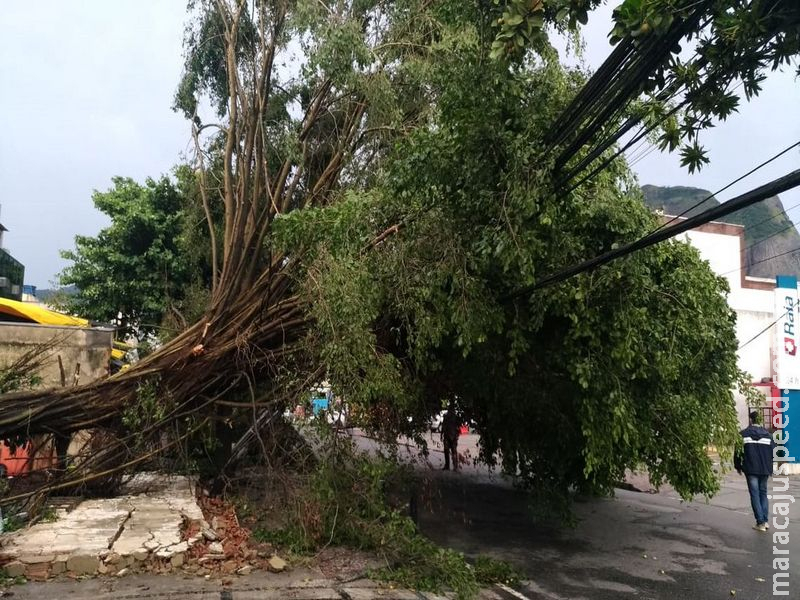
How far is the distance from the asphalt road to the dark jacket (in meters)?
0.98

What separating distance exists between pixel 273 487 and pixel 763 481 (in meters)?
7.02

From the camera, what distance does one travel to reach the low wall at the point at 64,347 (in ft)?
33.0

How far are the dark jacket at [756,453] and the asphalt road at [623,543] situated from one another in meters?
0.98

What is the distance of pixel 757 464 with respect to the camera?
30.2 feet

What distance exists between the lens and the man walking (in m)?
9.23

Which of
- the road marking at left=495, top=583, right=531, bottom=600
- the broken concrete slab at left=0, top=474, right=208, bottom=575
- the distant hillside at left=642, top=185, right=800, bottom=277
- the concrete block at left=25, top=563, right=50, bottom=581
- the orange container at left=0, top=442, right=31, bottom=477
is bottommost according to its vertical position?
the road marking at left=495, top=583, right=531, bottom=600

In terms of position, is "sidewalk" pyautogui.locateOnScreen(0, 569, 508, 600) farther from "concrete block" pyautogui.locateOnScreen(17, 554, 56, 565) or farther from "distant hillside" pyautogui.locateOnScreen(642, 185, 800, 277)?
"distant hillside" pyautogui.locateOnScreen(642, 185, 800, 277)

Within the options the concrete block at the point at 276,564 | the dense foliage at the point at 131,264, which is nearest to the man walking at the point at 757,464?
the concrete block at the point at 276,564

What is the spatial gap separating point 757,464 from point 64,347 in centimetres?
1064

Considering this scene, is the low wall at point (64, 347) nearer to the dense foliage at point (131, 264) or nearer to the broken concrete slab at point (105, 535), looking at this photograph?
the broken concrete slab at point (105, 535)

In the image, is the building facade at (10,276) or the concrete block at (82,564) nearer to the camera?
the concrete block at (82,564)

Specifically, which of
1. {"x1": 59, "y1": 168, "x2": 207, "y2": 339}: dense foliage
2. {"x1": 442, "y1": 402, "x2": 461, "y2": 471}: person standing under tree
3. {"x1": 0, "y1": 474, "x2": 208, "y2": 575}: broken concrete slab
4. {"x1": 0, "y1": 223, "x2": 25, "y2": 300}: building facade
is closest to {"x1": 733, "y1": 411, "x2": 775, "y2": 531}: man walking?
{"x1": 442, "y1": 402, "x2": 461, "y2": 471}: person standing under tree

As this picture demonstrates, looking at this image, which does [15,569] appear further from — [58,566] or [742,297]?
[742,297]

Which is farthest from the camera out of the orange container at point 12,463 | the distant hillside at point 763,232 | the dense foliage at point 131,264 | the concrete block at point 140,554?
the distant hillside at point 763,232
